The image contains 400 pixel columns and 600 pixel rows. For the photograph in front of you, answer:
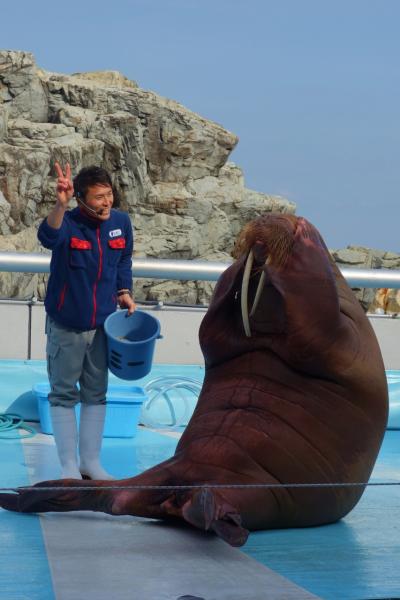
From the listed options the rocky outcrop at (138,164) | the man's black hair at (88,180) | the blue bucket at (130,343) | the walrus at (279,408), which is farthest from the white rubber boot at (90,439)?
the rocky outcrop at (138,164)

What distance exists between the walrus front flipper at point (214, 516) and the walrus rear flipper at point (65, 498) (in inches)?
18.2

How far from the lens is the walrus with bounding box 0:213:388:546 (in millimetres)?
3115

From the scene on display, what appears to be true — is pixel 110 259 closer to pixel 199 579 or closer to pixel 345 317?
pixel 345 317

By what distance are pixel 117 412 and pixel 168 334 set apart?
1.30 m

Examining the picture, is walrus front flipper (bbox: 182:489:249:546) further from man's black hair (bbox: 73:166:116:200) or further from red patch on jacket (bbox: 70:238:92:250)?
man's black hair (bbox: 73:166:116:200)

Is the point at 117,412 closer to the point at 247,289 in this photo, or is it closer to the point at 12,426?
the point at 12,426

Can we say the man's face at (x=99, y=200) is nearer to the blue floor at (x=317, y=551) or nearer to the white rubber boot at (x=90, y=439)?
the white rubber boot at (x=90, y=439)

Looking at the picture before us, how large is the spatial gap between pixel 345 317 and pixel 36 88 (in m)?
51.7

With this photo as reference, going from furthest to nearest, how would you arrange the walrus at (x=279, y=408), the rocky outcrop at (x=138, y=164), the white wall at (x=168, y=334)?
the rocky outcrop at (x=138, y=164) → the white wall at (x=168, y=334) → the walrus at (x=279, y=408)

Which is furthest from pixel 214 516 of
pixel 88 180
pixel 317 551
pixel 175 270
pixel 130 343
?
pixel 175 270

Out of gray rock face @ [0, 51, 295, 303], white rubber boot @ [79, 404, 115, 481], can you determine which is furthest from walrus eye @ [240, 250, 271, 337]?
gray rock face @ [0, 51, 295, 303]

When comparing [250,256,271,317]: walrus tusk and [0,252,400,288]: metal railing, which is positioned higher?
[250,256,271,317]: walrus tusk

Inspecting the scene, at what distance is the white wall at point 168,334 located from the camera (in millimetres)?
5984

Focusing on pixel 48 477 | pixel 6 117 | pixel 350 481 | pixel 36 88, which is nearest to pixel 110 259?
→ pixel 48 477
